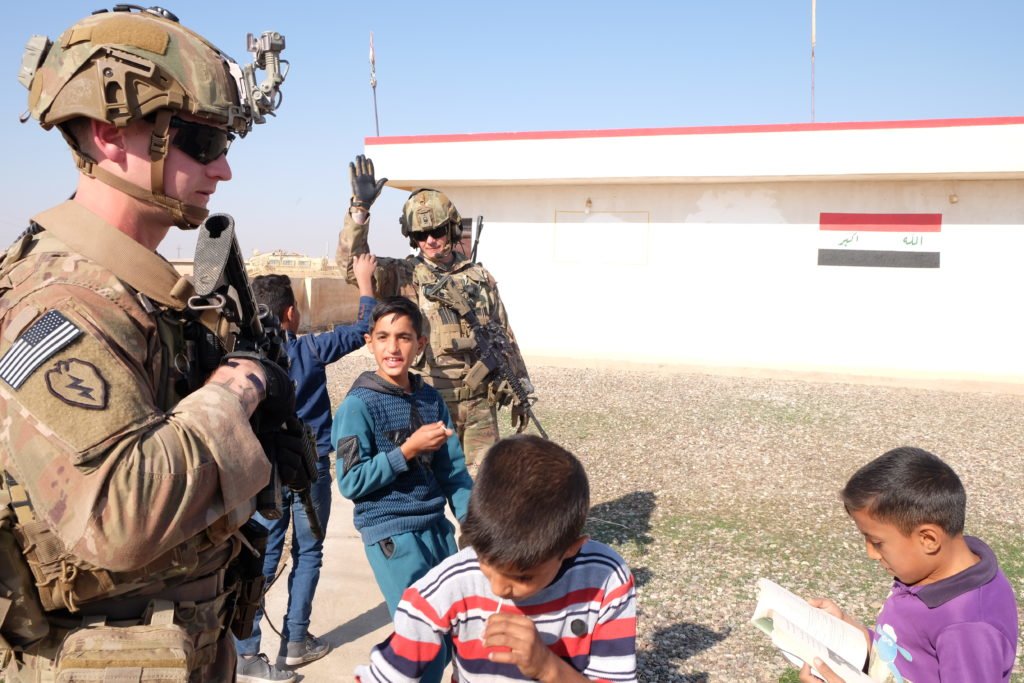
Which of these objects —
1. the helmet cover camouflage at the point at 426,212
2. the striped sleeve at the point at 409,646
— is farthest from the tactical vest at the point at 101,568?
the helmet cover camouflage at the point at 426,212

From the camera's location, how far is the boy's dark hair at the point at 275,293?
348cm

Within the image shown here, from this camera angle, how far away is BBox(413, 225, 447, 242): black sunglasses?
4449mm

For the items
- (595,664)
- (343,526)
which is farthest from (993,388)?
(595,664)

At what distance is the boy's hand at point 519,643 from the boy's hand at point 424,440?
1.16 meters

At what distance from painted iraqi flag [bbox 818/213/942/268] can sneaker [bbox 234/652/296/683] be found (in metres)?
12.0

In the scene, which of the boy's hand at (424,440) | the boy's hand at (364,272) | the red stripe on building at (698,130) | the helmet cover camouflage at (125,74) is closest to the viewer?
the helmet cover camouflage at (125,74)

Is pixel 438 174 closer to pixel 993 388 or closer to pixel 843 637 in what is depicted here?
pixel 993 388

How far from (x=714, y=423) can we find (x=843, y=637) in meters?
7.09

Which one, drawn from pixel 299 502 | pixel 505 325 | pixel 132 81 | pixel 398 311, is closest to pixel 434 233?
pixel 505 325

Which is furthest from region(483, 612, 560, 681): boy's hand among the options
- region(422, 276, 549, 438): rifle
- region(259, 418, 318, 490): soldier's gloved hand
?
region(422, 276, 549, 438): rifle

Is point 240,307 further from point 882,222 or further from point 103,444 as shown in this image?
point 882,222

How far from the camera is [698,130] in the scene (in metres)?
12.9

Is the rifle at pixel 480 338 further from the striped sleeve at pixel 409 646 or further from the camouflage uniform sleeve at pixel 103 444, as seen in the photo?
the camouflage uniform sleeve at pixel 103 444

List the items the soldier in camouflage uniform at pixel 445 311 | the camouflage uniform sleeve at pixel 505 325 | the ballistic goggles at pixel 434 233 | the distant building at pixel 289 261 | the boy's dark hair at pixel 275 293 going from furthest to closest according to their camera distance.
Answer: the distant building at pixel 289 261, the camouflage uniform sleeve at pixel 505 325, the ballistic goggles at pixel 434 233, the soldier in camouflage uniform at pixel 445 311, the boy's dark hair at pixel 275 293
